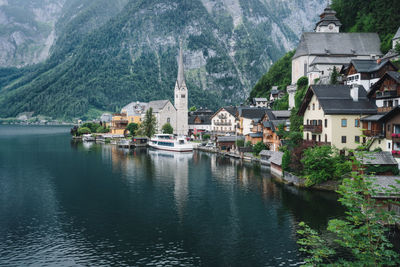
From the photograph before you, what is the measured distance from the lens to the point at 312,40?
9225 cm

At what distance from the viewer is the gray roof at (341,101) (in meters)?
51.8

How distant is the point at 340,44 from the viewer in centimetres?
9019

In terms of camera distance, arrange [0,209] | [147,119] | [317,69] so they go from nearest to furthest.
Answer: [0,209]
[317,69]
[147,119]

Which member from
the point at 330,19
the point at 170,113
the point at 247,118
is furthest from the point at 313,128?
the point at 170,113

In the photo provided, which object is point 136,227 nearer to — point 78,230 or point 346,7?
point 78,230

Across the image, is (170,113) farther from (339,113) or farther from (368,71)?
(339,113)

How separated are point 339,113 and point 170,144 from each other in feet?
202

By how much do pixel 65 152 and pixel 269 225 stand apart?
77352mm

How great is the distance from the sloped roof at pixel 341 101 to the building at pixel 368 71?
3965 mm

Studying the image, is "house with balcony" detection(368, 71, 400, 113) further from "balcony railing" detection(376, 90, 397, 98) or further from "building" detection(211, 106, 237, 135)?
"building" detection(211, 106, 237, 135)

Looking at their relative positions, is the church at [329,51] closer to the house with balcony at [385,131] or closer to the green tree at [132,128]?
the house with balcony at [385,131]

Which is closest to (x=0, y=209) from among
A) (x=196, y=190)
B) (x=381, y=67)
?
(x=196, y=190)

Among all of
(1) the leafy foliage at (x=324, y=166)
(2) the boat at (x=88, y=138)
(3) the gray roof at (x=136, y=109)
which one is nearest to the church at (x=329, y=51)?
(1) the leafy foliage at (x=324, y=166)

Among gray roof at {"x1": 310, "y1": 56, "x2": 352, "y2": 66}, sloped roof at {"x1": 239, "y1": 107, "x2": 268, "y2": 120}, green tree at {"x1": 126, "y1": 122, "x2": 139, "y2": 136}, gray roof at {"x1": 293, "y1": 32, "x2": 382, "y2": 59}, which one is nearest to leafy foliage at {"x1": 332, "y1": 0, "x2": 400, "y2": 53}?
gray roof at {"x1": 293, "y1": 32, "x2": 382, "y2": 59}
